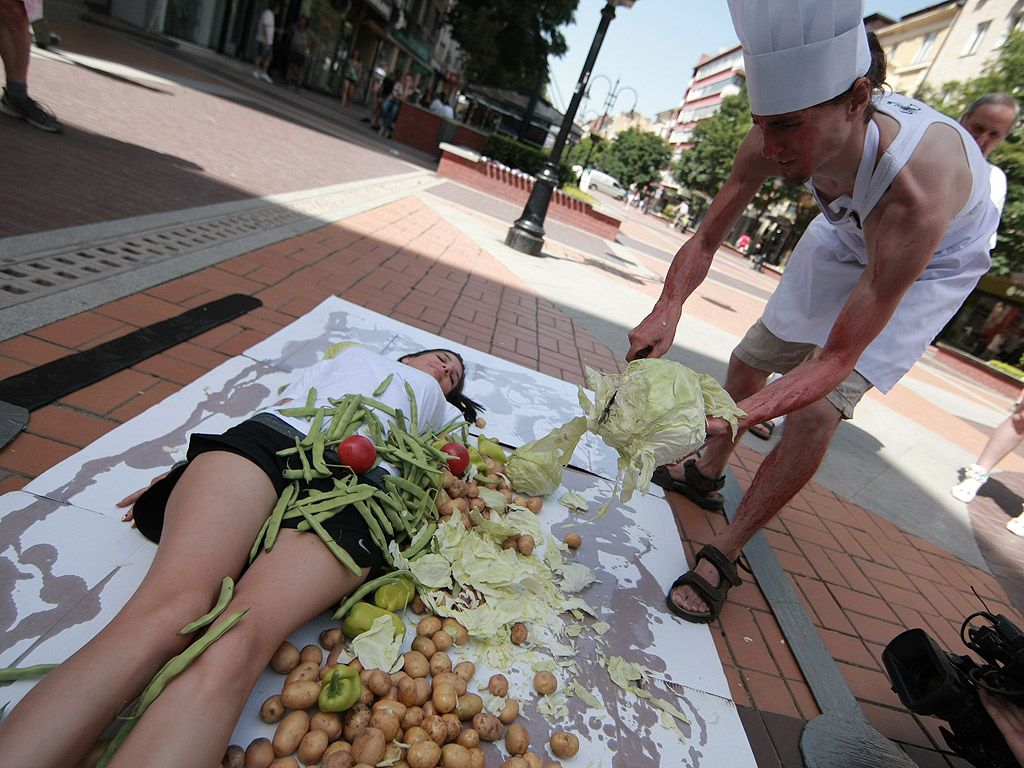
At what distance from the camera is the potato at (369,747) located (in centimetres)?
141

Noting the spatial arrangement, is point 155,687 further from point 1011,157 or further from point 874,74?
point 1011,157

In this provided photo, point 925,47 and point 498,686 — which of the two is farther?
point 925,47

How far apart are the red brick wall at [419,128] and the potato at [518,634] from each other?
18276mm

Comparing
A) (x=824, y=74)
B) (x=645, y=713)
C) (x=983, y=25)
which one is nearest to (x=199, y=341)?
(x=645, y=713)

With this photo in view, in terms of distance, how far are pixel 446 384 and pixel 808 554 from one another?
2302mm

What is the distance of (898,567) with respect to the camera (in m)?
3.54

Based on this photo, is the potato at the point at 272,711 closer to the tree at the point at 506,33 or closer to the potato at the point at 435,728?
the potato at the point at 435,728

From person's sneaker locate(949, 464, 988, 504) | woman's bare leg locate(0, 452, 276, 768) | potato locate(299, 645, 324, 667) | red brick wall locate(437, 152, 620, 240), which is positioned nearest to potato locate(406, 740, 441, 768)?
potato locate(299, 645, 324, 667)

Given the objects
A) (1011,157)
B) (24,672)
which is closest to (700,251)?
(24,672)

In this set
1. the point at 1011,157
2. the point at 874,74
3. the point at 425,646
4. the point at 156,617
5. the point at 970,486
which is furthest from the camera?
the point at 1011,157

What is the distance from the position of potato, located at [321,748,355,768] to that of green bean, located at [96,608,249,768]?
1.31 ft

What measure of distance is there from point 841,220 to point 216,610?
2.66 metres

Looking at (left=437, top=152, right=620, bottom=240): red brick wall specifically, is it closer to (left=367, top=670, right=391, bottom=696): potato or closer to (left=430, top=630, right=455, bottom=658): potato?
(left=430, top=630, right=455, bottom=658): potato

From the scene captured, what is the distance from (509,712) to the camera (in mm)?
1669
